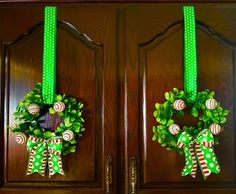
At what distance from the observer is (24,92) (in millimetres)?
997

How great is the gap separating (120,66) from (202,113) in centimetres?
31

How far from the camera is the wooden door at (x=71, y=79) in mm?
970

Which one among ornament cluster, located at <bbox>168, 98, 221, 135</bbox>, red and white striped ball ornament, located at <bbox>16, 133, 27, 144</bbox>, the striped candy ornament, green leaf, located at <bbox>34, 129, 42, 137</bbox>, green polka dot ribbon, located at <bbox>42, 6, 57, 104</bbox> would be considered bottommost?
the striped candy ornament

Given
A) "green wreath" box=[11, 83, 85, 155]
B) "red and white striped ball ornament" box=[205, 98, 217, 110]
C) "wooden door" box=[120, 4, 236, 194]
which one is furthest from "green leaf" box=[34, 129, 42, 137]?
"red and white striped ball ornament" box=[205, 98, 217, 110]

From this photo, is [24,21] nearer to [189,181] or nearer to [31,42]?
[31,42]

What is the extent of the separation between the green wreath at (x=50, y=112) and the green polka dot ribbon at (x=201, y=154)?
13.0 inches

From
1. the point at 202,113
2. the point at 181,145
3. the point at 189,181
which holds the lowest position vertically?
the point at 189,181

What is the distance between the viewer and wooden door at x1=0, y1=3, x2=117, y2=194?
3.18 ft

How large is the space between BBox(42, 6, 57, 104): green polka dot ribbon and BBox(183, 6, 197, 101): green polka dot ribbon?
1.43 feet

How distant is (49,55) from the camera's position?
0.99m

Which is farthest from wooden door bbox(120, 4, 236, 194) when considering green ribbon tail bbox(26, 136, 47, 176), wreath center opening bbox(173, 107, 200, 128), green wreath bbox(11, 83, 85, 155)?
green ribbon tail bbox(26, 136, 47, 176)

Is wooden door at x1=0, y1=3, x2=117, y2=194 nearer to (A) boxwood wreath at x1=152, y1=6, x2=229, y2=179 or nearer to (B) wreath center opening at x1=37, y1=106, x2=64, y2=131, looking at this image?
(B) wreath center opening at x1=37, y1=106, x2=64, y2=131

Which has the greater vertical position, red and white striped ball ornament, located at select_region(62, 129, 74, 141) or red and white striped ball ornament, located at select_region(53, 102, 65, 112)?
red and white striped ball ornament, located at select_region(53, 102, 65, 112)

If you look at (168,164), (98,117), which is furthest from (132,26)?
(168,164)
